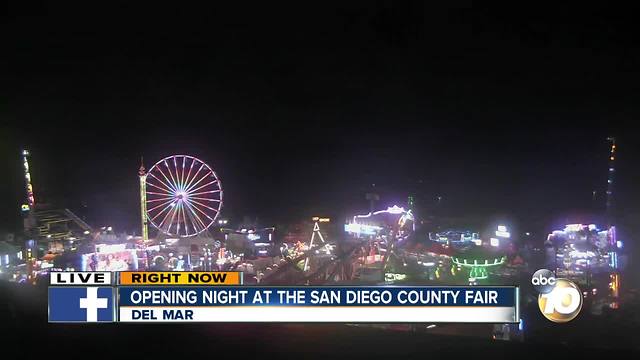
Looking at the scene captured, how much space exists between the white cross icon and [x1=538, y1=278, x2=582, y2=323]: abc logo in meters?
2.88

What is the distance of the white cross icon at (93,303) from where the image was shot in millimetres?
2701

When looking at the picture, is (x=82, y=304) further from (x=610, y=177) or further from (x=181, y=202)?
(x=610, y=177)

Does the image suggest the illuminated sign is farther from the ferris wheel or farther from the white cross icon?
the white cross icon

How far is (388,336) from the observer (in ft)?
9.34

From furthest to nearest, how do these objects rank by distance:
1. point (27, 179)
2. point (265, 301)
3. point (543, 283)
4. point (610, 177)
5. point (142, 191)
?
1. point (610, 177)
2. point (142, 191)
3. point (27, 179)
4. point (543, 283)
5. point (265, 301)

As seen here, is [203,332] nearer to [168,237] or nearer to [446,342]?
[446,342]

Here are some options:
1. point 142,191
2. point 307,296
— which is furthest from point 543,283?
point 142,191

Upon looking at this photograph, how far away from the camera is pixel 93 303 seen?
2711 mm

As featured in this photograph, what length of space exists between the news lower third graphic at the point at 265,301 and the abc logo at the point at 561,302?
32cm

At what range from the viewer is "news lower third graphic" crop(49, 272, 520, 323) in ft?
8.77

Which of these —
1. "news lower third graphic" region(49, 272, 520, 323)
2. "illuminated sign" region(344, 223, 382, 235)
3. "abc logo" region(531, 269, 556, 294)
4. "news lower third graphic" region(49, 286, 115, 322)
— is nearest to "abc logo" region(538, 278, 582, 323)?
"abc logo" region(531, 269, 556, 294)

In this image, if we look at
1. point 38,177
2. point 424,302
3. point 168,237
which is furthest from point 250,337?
point 168,237

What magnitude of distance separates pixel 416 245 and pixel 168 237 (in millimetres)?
5895

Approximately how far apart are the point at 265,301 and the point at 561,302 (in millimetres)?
1989
